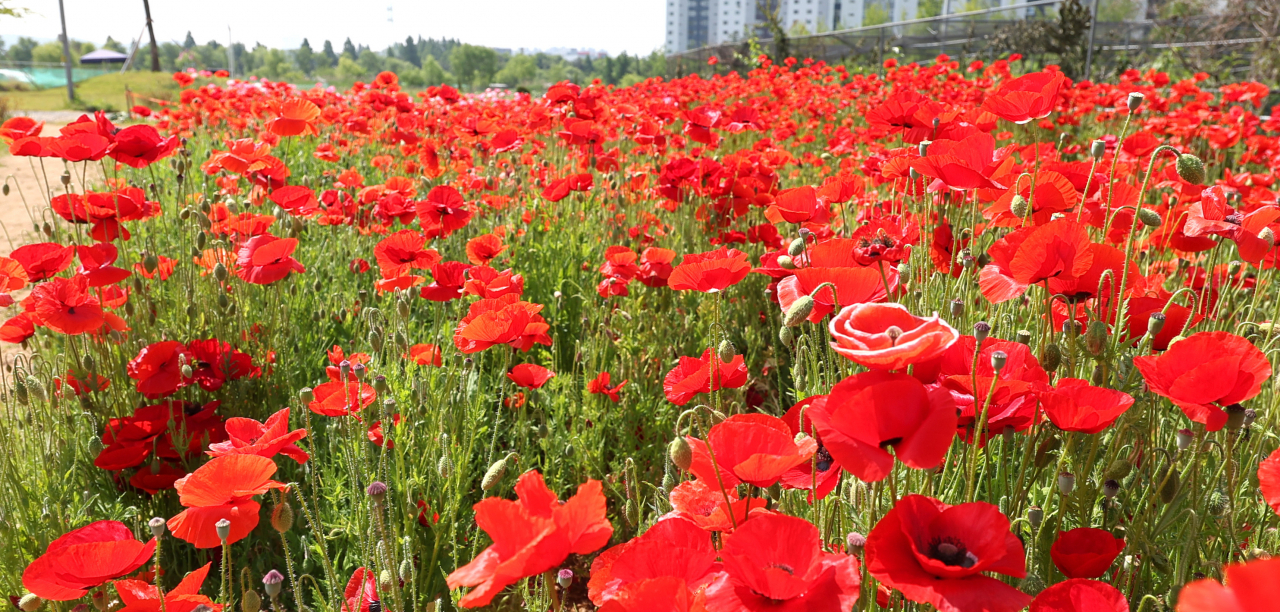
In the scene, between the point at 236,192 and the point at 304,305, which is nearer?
the point at 304,305

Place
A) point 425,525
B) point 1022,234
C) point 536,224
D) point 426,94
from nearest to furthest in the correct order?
point 1022,234 < point 425,525 < point 536,224 < point 426,94

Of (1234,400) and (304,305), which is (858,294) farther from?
(304,305)

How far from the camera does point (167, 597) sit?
113 cm

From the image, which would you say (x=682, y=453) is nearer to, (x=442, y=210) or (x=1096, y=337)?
(x=1096, y=337)

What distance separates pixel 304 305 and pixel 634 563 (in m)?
2.76

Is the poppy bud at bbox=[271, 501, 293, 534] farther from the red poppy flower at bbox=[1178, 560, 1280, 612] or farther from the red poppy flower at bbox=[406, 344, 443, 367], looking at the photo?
the red poppy flower at bbox=[1178, 560, 1280, 612]

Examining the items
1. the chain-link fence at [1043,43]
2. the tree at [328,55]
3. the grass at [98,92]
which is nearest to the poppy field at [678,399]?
the chain-link fence at [1043,43]

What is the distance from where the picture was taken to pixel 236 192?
395cm

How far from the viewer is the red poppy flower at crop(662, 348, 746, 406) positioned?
1438 millimetres

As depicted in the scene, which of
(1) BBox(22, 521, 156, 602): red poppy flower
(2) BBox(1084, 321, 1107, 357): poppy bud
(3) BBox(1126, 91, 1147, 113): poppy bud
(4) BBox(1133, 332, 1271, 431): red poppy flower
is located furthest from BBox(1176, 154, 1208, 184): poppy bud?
(1) BBox(22, 521, 156, 602): red poppy flower

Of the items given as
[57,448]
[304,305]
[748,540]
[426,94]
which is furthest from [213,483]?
[426,94]

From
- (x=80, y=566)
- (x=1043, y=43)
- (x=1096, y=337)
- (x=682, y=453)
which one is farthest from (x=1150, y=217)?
(x=1043, y=43)

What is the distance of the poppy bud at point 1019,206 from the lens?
1.53 metres

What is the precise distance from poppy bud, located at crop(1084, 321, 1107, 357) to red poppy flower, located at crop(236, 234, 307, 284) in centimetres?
183
